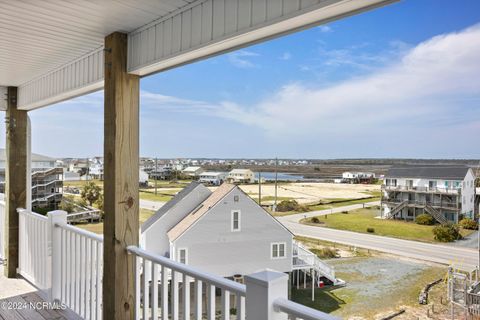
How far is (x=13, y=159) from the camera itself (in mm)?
4527

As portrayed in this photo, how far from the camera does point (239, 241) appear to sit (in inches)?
95.0

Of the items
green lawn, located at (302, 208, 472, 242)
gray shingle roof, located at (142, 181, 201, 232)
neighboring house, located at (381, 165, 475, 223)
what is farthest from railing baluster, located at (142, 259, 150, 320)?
neighboring house, located at (381, 165, 475, 223)

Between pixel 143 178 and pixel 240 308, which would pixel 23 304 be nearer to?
pixel 143 178

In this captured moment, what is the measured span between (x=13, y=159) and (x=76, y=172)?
107 centimetres

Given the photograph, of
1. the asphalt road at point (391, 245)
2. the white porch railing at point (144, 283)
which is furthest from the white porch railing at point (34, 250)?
the asphalt road at point (391, 245)

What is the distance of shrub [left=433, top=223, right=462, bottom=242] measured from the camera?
2002mm

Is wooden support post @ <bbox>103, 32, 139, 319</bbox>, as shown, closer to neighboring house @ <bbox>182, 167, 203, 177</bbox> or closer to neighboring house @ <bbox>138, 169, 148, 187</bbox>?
neighboring house @ <bbox>138, 169, 148, 187</bbox>

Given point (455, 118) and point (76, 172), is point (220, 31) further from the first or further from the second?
point (76, 172)

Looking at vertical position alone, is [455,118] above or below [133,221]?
above

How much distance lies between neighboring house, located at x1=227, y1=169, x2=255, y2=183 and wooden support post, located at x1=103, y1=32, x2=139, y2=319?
687mm

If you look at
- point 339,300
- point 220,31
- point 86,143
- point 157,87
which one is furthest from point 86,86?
point 339,300

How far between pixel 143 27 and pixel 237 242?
156cm

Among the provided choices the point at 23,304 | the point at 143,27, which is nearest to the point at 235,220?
the point at 143,27

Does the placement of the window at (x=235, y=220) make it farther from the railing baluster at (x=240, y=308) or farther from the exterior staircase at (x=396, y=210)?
the exterior staircase at (x=396, y=210)
